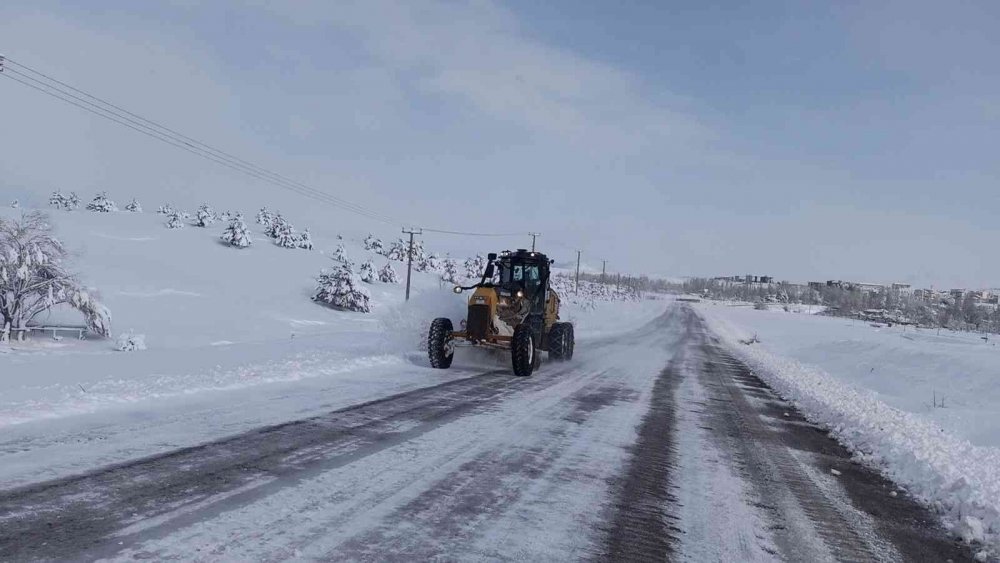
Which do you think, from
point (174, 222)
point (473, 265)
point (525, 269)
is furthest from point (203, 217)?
point (525, 269)

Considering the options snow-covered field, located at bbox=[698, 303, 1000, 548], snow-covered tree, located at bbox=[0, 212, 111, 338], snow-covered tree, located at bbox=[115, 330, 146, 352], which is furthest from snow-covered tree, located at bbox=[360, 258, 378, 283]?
snow-covered field, located at bbox=[698, 303, 1000, 548]

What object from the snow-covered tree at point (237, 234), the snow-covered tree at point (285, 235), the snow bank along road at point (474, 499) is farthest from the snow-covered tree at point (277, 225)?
the snow bank along road at point (474, 499)

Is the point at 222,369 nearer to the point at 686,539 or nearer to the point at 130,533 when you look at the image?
the point at 130,533

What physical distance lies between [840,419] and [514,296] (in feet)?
24.7

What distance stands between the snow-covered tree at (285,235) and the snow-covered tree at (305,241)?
1.06 m

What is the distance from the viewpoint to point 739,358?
23438mm

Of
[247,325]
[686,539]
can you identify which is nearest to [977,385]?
[686,539]

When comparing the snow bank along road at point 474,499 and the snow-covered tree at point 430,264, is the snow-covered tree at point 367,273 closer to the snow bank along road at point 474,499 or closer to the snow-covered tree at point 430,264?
the snow-covered tree at point 430,264

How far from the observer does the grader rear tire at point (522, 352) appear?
1280 centimetres

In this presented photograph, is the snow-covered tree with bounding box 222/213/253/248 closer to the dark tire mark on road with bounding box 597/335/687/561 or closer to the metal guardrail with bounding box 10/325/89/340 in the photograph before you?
the metal guardrail with bounding box 10/325/89/340

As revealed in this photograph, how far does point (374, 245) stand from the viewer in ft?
319

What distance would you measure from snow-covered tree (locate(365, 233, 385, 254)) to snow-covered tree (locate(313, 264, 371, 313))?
141 feet

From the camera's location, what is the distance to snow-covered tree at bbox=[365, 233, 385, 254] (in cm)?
9671

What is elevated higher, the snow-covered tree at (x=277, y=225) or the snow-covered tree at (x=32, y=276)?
the snow-covered tree at (x=277, y=225)
